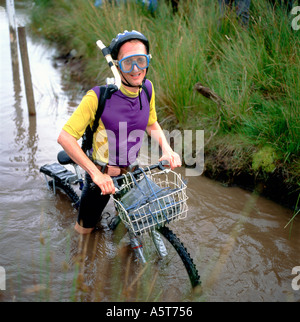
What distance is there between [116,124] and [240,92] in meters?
2.53

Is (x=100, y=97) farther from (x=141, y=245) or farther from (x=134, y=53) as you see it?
(x=141, y=245)

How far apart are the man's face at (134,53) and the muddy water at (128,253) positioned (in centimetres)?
165

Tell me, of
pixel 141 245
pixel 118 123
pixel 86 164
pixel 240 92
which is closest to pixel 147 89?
pixel 118 123

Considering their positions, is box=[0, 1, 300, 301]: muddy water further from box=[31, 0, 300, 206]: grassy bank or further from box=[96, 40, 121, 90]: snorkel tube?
box=[96, 40, 121, 90]: snorkel tube

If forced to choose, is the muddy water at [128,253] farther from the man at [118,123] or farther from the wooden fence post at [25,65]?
the wooden fence post at [25,65]

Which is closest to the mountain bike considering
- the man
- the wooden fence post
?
the man

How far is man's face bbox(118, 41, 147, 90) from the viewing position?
9.01 ft

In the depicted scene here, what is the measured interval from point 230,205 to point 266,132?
95 cm

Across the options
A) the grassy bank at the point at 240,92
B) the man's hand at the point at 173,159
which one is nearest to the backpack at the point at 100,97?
the man's hand at the point at 173,159

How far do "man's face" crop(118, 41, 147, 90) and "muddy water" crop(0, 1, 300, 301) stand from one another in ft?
5.42

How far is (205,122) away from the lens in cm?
524

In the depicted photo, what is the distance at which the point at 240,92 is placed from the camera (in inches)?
194
